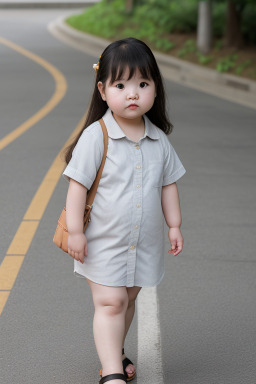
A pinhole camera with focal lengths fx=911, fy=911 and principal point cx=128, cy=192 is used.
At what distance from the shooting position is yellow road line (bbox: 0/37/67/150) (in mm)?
10977

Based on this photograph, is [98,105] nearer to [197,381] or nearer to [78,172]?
[78,172]

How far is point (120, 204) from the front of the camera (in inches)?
145

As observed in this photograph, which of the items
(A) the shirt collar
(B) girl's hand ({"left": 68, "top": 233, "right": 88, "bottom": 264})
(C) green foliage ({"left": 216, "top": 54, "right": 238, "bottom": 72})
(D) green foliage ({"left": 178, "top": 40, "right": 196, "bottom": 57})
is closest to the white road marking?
(B) girl's hand ({"left": 68, "top": 233, "right": 88, "bottom": 264})

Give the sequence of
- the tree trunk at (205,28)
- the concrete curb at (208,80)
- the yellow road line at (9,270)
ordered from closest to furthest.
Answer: the yellow road line at (9,270) < the concrete curb at (208,80) < the tree trunk at (205,28)

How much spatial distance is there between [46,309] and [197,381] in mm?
1162

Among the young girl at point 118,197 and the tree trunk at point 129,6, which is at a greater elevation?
the tree trunk at point 129,6

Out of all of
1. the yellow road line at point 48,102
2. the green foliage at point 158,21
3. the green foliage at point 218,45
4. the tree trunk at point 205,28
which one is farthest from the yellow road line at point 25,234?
the tree trunk at point 205,28

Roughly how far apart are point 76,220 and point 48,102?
35.2ft

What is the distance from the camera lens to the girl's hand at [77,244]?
363 cm

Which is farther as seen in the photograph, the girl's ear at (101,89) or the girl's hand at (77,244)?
the girl's ear at (101,89)

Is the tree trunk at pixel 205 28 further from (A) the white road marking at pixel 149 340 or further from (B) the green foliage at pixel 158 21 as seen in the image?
(A) the white road marking at pixel 149 340

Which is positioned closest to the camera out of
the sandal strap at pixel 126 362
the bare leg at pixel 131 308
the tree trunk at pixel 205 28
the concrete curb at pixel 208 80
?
the bare leg at pixel 131 308

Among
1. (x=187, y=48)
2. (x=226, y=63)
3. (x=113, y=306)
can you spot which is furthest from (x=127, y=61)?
(x=187, y=48)

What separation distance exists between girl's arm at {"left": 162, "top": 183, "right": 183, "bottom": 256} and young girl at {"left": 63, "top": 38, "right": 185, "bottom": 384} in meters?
0.08
